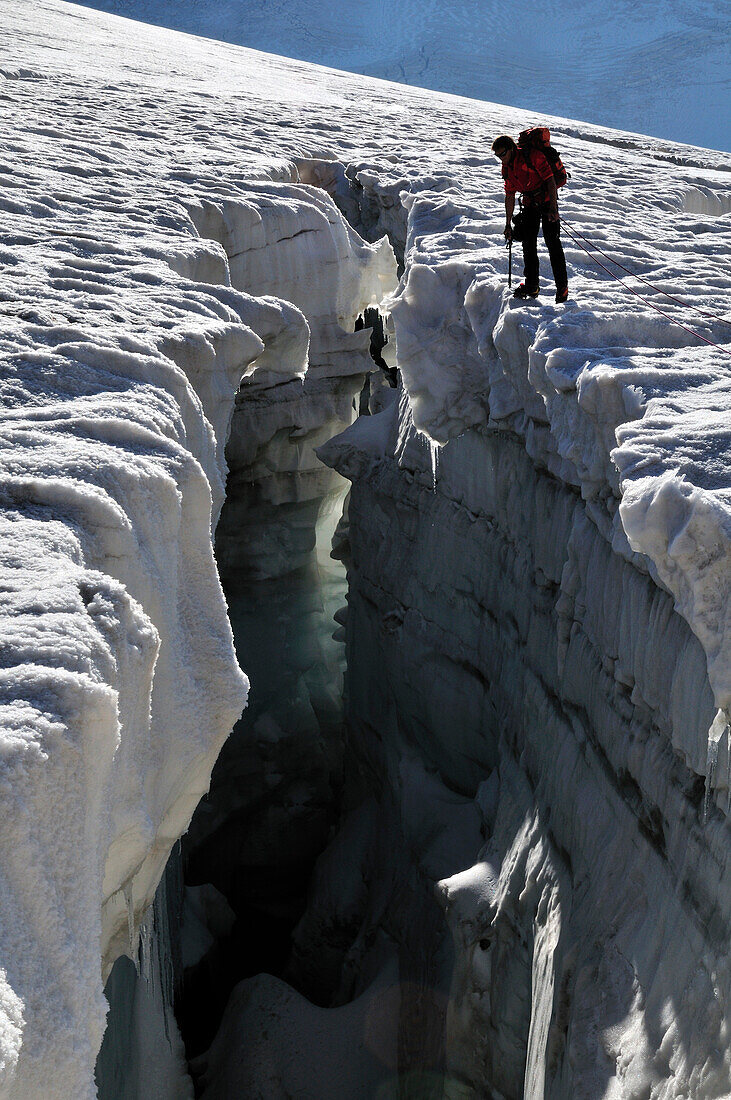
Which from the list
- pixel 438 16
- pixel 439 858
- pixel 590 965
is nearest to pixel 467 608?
pixel 439 858

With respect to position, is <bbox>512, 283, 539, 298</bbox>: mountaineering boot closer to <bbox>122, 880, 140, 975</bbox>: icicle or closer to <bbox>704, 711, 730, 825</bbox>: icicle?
<bbox>704, 711, 730, 825</bbox>: icicle

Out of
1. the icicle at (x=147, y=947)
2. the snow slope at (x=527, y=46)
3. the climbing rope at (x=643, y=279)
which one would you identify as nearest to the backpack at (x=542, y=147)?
the climbing rope at (x=643, y=279)

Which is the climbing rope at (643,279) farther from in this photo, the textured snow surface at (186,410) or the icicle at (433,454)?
the icicle at (433,454)

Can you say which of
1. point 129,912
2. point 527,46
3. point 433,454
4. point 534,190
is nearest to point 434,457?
point 433,454

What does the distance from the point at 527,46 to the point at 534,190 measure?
4102 centimetres

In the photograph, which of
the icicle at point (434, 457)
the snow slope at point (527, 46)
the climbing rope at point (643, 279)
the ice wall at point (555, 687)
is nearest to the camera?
the ice wall at point (555, 687)

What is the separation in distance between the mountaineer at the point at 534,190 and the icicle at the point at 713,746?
232 cm

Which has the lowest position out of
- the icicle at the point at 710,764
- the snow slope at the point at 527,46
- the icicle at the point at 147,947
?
the icicle at the point at 147,947

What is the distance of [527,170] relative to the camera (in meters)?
4.24

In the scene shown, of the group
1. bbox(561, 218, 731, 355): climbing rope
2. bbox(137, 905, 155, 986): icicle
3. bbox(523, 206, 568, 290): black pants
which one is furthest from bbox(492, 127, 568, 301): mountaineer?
bbox(137, 905, 155, 986): icicle

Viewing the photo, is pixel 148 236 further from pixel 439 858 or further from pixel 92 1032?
pixel 92 1032

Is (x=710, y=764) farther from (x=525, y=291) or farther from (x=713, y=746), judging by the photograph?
(x=525, y=291)

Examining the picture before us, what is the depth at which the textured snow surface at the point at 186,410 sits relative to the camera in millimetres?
1571

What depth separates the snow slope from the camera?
36.6 meters
